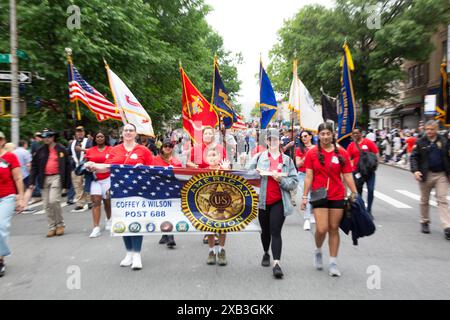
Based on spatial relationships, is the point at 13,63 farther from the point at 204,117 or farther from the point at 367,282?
the point at 367,282

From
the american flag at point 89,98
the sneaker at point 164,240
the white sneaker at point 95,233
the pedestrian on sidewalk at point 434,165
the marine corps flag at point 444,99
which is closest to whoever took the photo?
the sneaker at point 164,240

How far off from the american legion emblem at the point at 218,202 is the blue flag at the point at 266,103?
262 centimetres

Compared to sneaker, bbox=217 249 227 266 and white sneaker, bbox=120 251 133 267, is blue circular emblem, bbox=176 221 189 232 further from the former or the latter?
white sneaker, bbox=120 251 133 267

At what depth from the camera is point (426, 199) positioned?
25.7 ft

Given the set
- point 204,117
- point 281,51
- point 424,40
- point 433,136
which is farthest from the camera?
point 281,51

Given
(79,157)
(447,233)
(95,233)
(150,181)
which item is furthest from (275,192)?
(79,157)

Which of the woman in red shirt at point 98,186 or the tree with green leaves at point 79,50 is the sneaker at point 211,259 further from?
the tree with green leaves at point 79,50

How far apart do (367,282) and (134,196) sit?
10.0 ft

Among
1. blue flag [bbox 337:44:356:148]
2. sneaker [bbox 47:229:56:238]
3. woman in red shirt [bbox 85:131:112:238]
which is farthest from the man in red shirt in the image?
sneaker [bbox 47:229:56:238]

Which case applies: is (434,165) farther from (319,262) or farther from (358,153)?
(319,262)

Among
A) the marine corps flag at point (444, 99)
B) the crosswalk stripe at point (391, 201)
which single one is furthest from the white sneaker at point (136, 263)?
the marine corps flag at point (444, 99)

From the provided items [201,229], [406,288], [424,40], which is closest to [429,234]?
[406,288]

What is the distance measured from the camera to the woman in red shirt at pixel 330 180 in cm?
524

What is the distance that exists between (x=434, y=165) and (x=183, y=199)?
457cm
